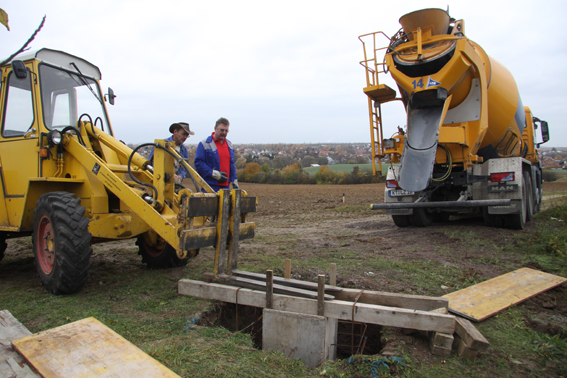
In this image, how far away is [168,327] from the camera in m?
3.43

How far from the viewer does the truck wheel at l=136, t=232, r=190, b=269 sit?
5228 millimetres

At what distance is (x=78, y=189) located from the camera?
468 cm

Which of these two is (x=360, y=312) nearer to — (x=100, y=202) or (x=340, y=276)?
(x=340, y=276)

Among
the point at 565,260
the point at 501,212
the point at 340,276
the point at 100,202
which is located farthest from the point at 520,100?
the point at 100,202

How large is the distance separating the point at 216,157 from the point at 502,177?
5.74 meters

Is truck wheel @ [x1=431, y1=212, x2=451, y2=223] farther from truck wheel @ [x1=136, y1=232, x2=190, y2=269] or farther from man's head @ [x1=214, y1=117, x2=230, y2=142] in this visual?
truck wheel @ [x1=136, y1=232, x2=190, y2=269]

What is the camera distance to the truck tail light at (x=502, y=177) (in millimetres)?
7504

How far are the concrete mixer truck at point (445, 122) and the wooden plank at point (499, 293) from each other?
2.15 metres

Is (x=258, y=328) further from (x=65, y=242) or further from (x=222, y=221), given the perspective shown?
(x=65, y=242)

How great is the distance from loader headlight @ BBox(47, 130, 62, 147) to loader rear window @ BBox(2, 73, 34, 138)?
0.37m

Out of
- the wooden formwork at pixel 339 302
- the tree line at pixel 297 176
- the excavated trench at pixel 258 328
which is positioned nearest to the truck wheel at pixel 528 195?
the excavated trench at pixel 258 328

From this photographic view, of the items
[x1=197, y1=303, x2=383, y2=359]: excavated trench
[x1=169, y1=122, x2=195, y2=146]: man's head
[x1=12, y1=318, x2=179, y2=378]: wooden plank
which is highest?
[x1=169, y1=122, x2=195, y2=146]: man's head

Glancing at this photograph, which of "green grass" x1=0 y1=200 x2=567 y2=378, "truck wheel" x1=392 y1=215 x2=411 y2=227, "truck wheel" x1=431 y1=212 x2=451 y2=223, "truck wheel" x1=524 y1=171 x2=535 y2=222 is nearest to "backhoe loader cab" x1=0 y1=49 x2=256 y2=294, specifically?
"green grass" x1=0 y1=200 x2=567 y2=378

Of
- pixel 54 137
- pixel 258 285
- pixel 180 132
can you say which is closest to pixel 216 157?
pixel 180 132
